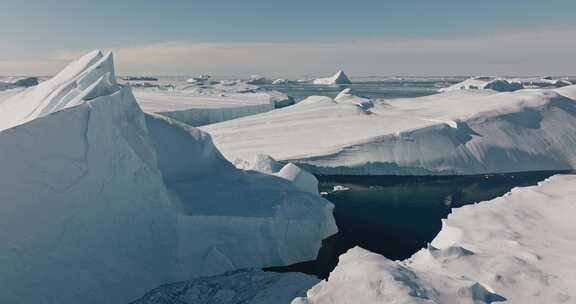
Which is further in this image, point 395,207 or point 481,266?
point 395,207

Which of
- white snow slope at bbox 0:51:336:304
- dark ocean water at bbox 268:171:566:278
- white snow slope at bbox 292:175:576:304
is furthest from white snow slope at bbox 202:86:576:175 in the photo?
white snow slope at bbox 292:175:576:304

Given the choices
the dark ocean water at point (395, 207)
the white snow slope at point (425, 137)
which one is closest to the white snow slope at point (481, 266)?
the dark ocean water at point (395, 207)

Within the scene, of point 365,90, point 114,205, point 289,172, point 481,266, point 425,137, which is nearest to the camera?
point 481,266

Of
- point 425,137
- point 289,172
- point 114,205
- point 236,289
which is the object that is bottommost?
point 236,289

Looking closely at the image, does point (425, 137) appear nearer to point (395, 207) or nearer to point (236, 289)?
point (395, 207)

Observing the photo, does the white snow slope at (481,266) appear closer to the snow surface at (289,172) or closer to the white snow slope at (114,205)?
the white snow slope at (114,205)

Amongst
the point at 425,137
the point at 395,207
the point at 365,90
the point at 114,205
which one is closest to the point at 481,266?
the point at 114,205

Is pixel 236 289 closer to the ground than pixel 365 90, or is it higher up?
higher up
